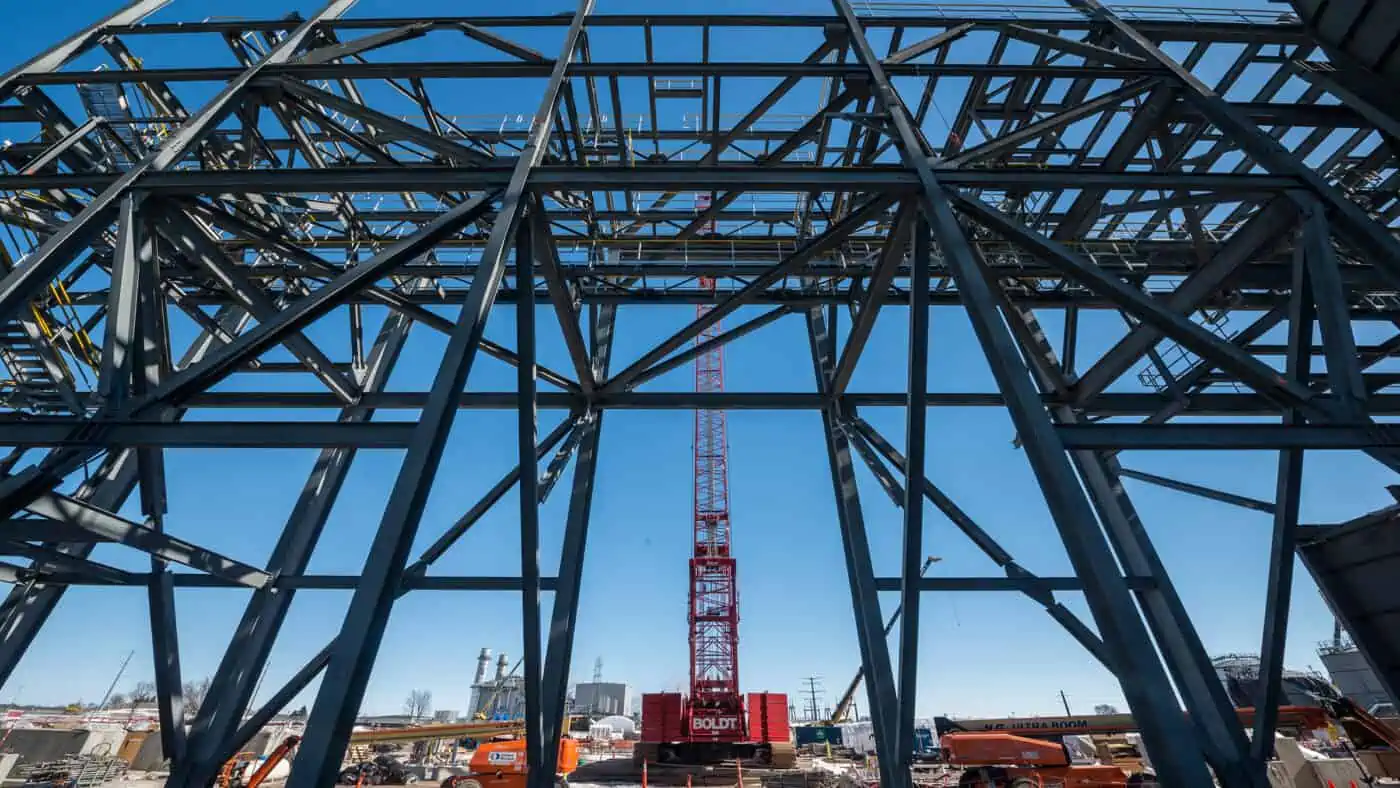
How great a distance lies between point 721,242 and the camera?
9961 mm

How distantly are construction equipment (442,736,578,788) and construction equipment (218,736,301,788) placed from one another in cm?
419

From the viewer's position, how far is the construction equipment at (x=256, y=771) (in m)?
15.3

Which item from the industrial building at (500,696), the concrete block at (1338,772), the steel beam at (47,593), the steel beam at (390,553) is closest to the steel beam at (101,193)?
the steel beam at (47,593)

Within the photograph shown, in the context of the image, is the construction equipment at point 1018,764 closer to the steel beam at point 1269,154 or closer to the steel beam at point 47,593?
the steel beam at point 1269,154

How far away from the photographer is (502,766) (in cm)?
1514

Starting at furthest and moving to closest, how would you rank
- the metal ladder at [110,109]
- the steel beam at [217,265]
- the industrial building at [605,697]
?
1. the industrial building at [605,697]
2. the metal ladder at [110,109]
3. the steel beam at [217,265]

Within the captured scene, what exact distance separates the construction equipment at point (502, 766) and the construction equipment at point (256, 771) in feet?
13.8

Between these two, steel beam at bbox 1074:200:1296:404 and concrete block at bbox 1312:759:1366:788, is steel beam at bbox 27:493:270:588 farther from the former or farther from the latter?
concrete block at bbox 1312:759:1366:788

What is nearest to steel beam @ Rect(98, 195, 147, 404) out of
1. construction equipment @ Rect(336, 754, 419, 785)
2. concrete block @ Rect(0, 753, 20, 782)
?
concrete block @ Rect(0, 753, 20, 782)

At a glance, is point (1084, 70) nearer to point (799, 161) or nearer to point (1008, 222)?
point (1008, 222)

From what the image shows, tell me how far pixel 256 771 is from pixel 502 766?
820 cm

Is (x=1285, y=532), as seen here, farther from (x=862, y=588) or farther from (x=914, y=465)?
(x=862, y=588)

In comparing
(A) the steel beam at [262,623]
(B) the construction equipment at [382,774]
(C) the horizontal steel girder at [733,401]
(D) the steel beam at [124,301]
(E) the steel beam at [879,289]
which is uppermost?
(E) the steel beam at [879,289]

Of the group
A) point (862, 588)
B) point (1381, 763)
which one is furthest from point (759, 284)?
point (1381, 763)
